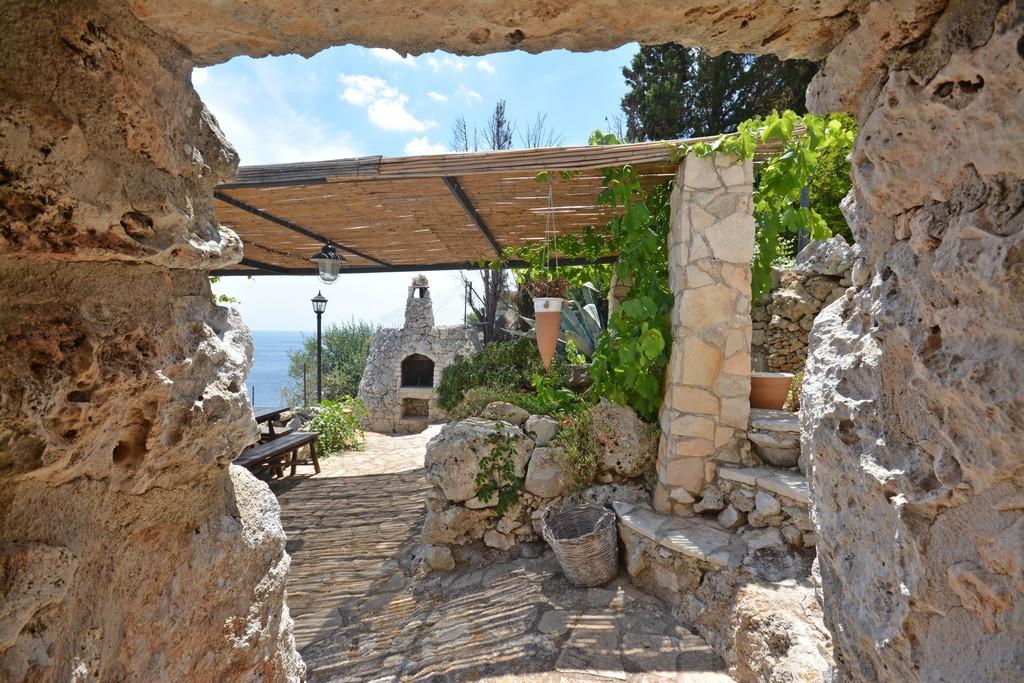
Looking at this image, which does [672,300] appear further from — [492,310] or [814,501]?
[492,310]

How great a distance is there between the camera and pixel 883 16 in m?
0.82

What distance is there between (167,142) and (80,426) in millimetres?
596

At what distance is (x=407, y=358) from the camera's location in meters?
10.5

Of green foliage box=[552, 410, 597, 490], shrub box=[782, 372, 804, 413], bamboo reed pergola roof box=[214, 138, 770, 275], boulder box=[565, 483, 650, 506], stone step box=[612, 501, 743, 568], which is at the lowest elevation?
stone step box=[612, 501, 743, 568]

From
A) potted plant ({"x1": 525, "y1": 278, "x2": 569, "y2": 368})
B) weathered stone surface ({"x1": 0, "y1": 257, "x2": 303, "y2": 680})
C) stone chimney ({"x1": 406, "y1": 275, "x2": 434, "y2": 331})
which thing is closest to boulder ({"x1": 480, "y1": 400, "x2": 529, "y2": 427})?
potted plant ({"x1": 525, "y1": 278, "x2": 569, "y2": 368})

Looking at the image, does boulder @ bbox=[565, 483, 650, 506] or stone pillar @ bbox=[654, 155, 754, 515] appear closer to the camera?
stone pillar @ bbox=[654, 155, 754, 515]

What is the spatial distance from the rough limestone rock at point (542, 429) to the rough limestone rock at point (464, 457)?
9 centimetres

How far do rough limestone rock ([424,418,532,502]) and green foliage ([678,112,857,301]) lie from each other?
7.01 ft

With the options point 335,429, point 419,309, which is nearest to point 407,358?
point 419,309

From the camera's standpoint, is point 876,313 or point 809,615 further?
point 809,615

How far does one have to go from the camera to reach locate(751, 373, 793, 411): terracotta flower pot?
3348 millimetres

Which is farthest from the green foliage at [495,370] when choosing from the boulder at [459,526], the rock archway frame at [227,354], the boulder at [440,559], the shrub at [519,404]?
the rock archway frame at [227,354]

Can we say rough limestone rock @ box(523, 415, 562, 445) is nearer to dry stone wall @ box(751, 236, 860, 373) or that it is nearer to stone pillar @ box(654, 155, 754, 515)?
stone pillar @ box(654, 155, 754, 515)

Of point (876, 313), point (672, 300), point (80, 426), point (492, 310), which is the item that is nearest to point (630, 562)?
point (672, 300)
